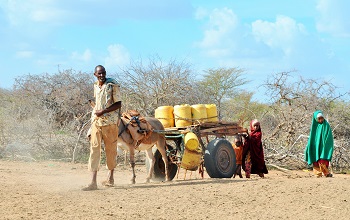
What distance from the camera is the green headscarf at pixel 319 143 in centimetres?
1513

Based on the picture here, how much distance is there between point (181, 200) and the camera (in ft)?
31.0

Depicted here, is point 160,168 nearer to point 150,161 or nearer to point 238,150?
point 150,161

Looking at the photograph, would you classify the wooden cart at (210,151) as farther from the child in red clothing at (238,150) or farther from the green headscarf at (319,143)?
the green headscarf at (319,143)

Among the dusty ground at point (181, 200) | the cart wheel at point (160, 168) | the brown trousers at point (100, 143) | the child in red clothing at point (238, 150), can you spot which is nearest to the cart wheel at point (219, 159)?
the dusty ground at point (181, 200)

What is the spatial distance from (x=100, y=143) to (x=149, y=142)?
2.20 metres

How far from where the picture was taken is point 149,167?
13.7 m

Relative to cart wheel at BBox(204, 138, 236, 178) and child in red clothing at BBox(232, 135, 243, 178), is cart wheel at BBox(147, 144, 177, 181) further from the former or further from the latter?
child in red clothing at BBox(232, 135, 243, 178)

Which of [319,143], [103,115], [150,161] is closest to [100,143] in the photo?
[103,115]

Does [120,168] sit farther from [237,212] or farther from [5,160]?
[237,212]

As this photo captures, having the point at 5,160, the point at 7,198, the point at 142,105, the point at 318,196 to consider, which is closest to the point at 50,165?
the point at 5,160

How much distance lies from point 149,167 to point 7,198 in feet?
15.5

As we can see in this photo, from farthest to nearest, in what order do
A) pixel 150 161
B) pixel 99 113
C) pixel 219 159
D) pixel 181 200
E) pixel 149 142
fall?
1. pixel 150 161
2. pixel 219 159
3. pixel 149 142
4. pixel 99 113
5. pixel 181 200

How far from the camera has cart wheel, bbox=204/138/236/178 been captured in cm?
1298

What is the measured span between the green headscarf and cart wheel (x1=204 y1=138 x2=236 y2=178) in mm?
2807
